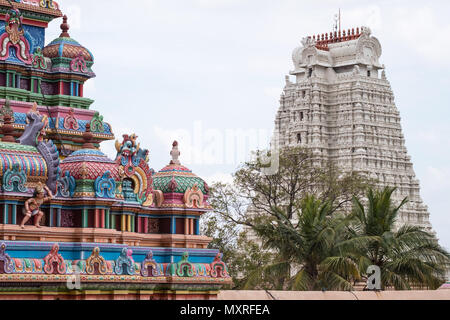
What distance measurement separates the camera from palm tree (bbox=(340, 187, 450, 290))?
33.2 meters

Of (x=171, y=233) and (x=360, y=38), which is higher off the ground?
(x=360, y=38)

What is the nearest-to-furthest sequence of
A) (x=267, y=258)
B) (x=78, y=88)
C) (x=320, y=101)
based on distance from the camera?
1. (x=78, y=88)
2. (x=267, y=258)
3. (x=320, y=101)

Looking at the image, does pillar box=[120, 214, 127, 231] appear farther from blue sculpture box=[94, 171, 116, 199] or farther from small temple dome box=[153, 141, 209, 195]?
small temple dome box=[153, 141, 209, 195]

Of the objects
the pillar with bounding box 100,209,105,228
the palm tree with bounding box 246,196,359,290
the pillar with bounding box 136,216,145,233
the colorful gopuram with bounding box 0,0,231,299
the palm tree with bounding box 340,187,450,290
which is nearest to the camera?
the colorful gopuram with bounding box 0,0,231,299

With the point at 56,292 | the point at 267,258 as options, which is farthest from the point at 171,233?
the point at 267,258

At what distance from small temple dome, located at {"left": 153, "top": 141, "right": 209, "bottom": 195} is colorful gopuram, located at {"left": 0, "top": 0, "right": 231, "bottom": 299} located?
0.03 meters

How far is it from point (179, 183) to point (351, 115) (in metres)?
54.1

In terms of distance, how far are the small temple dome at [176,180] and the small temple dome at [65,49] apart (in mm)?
3492

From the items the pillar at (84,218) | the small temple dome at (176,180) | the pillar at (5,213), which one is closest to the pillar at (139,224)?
the small temple dome at (176,180)

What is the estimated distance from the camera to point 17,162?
77.2 feet

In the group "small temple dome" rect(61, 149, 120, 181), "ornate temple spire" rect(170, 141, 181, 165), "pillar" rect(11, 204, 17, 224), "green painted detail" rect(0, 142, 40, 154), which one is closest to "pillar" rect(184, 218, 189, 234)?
"ornate temple spire" rect(170, 141, 181, 165)

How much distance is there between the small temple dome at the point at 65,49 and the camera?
1113 inches

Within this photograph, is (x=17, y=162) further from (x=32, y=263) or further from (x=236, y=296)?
(x=236, y=296)

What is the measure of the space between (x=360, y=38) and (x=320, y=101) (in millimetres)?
5435
